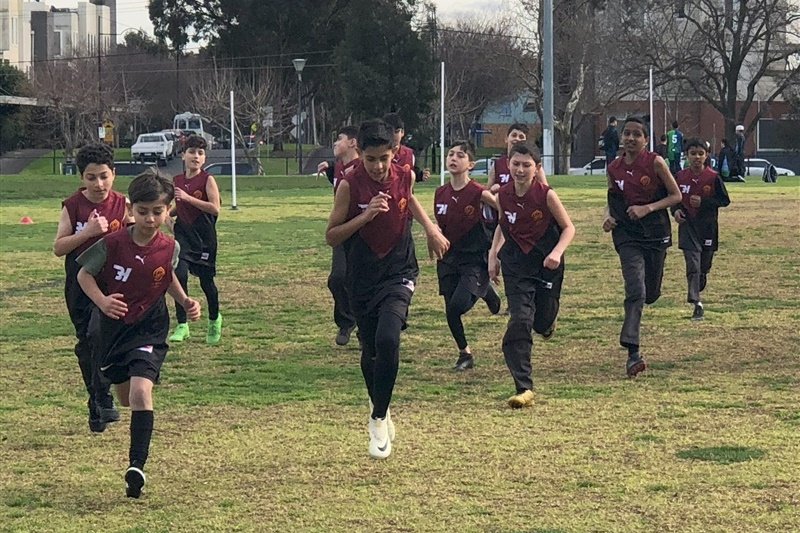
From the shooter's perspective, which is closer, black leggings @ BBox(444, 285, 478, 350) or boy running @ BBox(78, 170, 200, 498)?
boy running @ BBox(78, 170, 200, 498)

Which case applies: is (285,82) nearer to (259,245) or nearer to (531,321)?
(259,245)

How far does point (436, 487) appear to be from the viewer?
6.41 m

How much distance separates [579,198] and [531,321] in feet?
82.4

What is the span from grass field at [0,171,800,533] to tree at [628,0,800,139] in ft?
155

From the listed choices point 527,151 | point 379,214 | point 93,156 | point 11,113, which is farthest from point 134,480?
point 11,113

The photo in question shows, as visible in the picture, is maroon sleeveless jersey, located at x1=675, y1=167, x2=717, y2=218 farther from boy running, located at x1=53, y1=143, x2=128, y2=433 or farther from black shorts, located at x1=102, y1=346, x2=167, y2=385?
black shorts, located at x1=102, y1=346, x2=167, y2=385

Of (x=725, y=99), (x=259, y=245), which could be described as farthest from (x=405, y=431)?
(x=725, y=99)

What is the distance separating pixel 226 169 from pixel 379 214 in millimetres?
48398

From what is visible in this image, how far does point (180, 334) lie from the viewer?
11914 mm

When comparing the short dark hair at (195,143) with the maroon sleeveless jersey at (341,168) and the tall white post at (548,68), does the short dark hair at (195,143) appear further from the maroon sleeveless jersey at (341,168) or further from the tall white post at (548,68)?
the tall white post at (548,68)

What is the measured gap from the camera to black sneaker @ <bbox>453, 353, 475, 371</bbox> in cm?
1004

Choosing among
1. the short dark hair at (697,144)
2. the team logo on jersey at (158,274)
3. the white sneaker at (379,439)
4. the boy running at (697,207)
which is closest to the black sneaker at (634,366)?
the white sneaker at (379,439)

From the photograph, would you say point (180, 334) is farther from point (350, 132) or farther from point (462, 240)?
point (462, 240)

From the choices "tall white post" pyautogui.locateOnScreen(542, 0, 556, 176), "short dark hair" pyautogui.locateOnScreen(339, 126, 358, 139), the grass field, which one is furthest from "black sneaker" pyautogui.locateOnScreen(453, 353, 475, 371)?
"tall white post" pyautogui.locateOnScreen(542, 0, 556, 176)
